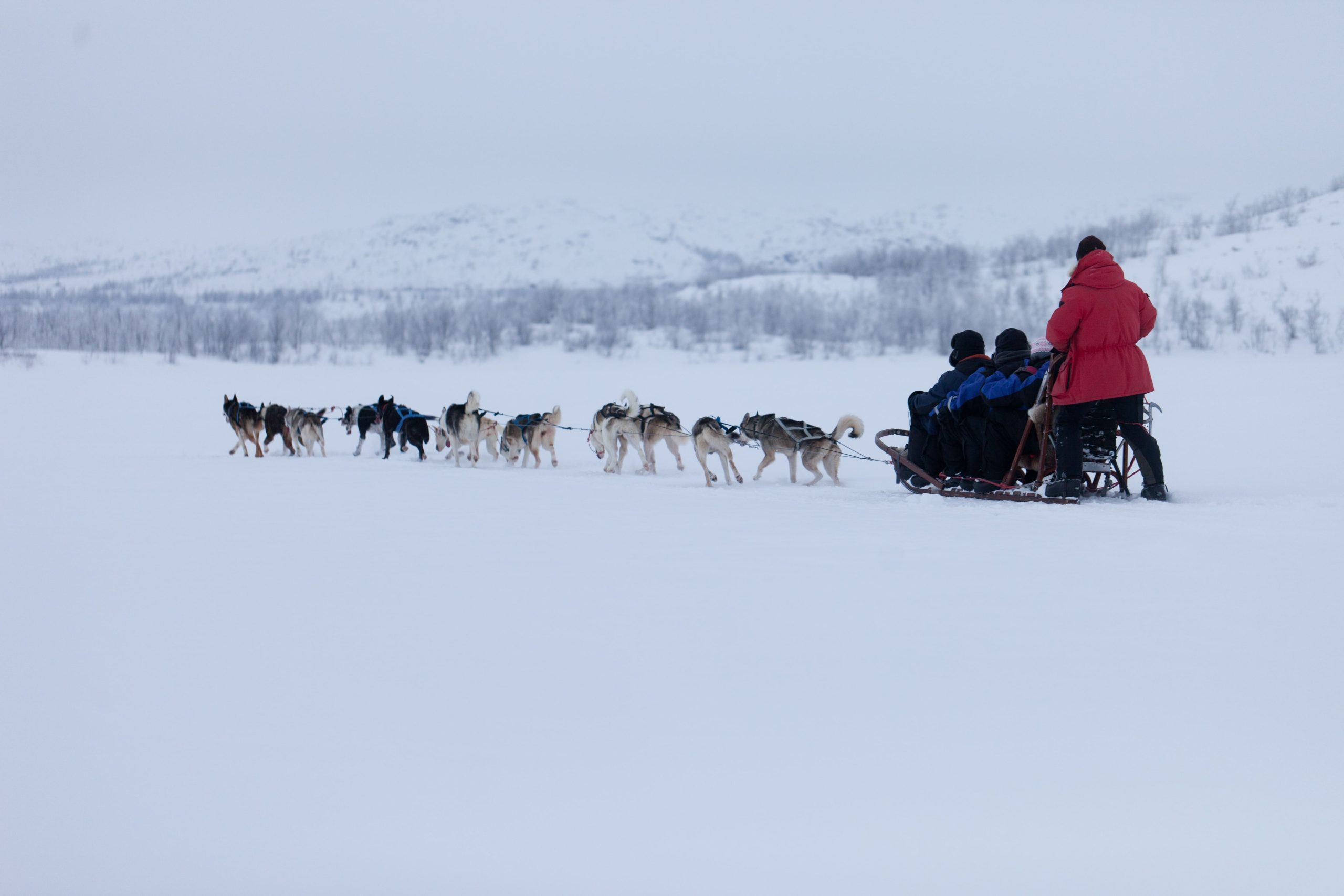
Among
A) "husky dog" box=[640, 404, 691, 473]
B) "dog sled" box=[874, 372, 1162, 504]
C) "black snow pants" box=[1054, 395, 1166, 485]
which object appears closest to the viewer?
"black snow pants" box=[1054, 395, 1166, 485]

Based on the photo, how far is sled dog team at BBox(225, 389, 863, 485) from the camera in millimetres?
6816

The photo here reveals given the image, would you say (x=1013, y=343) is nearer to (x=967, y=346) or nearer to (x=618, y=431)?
(x=967, y=346)

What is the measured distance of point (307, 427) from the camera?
973cm

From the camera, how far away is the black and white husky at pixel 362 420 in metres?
9.60

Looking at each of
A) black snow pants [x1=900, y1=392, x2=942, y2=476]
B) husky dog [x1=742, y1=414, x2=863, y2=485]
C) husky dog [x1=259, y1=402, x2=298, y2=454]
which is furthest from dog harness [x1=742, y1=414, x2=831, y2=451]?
husky dog [x1=259, y1=402, x2=298, y2=454]

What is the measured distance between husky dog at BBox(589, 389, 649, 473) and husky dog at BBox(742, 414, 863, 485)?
1220mm

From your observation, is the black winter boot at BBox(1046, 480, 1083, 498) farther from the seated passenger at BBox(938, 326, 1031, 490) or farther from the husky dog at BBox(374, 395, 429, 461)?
the husky dog at BBox(374, 395, 429, 461)

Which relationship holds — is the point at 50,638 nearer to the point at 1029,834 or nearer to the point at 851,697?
the point at 851,697

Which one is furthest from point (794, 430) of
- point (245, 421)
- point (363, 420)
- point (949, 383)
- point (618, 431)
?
point (245, 421)

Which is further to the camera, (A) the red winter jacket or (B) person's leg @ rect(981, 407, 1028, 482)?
(B) person's leg @ rect(981, 407, 1028, 482)

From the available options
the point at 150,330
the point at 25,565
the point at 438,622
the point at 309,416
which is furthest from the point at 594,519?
the point at 150,330

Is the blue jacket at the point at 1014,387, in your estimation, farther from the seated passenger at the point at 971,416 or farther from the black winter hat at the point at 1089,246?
the black winter hat at the point at 1089,246

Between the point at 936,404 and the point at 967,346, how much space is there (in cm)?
41

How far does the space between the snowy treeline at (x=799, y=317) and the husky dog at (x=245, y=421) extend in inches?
469
